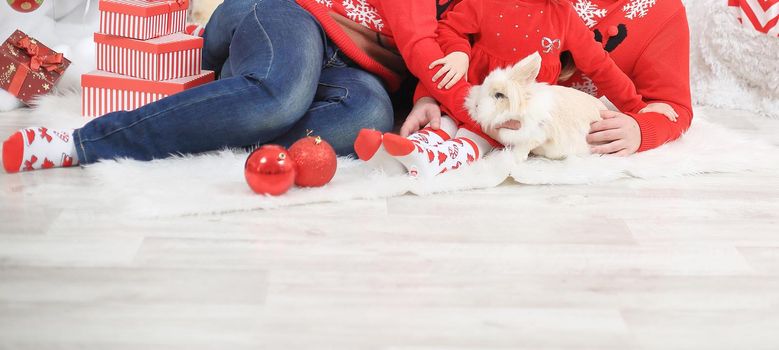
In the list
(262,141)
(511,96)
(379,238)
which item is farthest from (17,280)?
(511,96)

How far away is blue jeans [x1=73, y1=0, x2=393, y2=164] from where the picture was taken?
1.32 meters

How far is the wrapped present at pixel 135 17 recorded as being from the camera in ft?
→ 5.06

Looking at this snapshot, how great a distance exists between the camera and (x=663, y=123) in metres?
1.55

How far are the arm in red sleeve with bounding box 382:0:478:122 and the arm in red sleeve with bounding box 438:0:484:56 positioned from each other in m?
0.02

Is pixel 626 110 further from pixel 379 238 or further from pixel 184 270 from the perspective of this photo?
pixel 184 270

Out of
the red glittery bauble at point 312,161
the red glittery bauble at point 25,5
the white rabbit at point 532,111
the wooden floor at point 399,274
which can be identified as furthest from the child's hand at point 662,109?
the red glittery bauble at point 25,5

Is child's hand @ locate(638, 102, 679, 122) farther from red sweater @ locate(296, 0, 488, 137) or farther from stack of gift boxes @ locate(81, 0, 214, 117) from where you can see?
stack of gift boxes @ locate(81, 0, 214, 117)

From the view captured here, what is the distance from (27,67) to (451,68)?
2.84 feet

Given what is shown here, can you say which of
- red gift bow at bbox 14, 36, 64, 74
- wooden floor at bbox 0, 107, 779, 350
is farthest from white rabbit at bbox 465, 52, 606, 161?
red gift bow at bbox 14, 36, 64, 74

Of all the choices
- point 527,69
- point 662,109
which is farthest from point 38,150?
point 662,109

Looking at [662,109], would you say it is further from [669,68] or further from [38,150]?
[38,150]

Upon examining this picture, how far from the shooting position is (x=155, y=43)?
1.55 metres

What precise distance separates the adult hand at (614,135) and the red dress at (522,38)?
7 centimetres

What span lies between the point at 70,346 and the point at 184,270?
19cm
